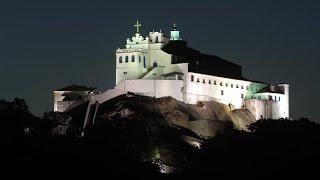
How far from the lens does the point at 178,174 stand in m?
122

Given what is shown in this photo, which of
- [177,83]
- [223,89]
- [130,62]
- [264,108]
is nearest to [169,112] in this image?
[177,83]

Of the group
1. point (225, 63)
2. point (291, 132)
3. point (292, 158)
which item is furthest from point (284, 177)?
point (225, 63)

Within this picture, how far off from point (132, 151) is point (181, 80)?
22.1 metres

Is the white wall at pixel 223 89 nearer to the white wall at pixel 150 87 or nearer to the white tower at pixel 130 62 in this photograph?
the white wall at pixel 150 87

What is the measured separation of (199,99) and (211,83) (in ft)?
12.6

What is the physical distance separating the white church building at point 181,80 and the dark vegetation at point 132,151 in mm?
8546

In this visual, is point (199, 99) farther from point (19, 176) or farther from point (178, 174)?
point (19, 176)

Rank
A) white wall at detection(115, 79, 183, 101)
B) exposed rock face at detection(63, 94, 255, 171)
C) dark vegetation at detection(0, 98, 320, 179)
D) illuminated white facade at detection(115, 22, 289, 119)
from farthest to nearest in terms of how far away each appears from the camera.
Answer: illuminated white facade at detection(115, 22, 289, 119) → white wall at detection(115, 79, 183, 101) → exposed rock face at detection(63, 94, 255, 171) → dark vegetation at detection(0, 98, 320, 179)

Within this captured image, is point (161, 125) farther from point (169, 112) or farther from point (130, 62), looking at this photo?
point (130, 62)

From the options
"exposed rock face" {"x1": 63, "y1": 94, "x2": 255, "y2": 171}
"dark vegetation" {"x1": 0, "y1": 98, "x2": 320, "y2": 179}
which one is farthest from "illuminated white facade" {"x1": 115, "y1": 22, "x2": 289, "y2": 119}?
"dark vegetation" {"x1": 0, "y1": 98, "x2": 320, "y2": 179}

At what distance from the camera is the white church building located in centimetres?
14388

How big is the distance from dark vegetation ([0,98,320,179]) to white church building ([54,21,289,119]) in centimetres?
855

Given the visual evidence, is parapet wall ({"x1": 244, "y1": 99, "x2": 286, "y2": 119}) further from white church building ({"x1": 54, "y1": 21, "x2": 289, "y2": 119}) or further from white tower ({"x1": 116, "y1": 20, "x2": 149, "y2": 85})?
white tower ({"x1": 116, "y1": 20, "x2": 149, "y2": 85})

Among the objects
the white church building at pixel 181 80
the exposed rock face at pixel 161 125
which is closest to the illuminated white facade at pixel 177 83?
the white church building at pixel 181 80
